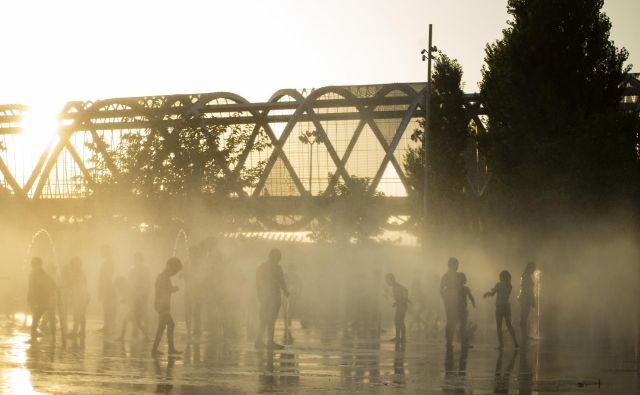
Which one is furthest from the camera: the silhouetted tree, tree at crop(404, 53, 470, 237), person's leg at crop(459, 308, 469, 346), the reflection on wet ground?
the silhouetted tree

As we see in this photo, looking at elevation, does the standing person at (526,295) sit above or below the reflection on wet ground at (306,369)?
above

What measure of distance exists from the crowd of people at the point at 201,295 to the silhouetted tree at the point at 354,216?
124 ft

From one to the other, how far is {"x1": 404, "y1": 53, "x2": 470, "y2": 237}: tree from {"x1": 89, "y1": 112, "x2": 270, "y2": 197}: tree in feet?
47.4

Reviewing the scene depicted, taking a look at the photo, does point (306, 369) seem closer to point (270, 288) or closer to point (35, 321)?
point (270, 288)

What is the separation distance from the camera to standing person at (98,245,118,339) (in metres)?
27.9

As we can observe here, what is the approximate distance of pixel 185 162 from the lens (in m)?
41.0

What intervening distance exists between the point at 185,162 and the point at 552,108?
13.0m

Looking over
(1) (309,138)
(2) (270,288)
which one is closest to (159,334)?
(2) (270,288)

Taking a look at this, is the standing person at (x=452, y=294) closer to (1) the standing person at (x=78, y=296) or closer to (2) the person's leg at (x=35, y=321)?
(1) the standing person at (x=78, y=296)

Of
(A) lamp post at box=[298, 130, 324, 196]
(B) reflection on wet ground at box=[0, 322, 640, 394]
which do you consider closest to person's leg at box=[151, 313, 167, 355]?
(B) reflection on wet ground at box=[0, 322, 640, 394]

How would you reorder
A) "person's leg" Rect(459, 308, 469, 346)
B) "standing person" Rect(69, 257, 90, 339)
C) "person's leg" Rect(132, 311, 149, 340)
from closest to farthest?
"person's leg" Rect(459, 308, 469, 346) → "person's leg" Rect(132, 311, 149, 340) → "standing person" Rect(69, 257, 90, 339)

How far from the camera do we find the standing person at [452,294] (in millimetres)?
26161

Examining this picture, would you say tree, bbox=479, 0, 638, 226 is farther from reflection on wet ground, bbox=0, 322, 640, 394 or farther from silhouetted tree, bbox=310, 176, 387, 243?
silhouetted tree, bbox=310, 176, 387, 243

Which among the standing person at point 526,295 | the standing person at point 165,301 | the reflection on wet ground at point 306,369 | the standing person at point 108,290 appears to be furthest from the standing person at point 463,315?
the standing person at point 108,290
